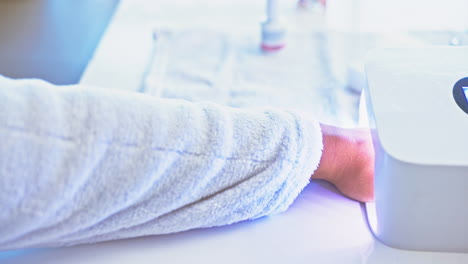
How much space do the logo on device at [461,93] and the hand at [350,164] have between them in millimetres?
116

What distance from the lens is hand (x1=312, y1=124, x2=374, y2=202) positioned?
0.60 m

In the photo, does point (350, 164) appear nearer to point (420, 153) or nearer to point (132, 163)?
point (420, 153)

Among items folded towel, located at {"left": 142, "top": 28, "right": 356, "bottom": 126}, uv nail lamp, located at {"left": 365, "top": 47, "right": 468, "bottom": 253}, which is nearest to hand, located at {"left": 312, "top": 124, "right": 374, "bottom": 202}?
uv nail lamp, located at {"left": 365, "top": 47, "right": 468, "bottom": 253}

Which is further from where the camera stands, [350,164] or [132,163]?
A: [350,164]

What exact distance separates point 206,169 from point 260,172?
6 centimetres

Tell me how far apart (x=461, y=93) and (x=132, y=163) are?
34 cm

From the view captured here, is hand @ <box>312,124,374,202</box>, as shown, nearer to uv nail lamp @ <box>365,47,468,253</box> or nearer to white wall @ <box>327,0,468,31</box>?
uv nail lamp @ <box>365,47,468,253</box>

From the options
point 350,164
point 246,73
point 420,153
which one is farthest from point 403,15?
point 420,153

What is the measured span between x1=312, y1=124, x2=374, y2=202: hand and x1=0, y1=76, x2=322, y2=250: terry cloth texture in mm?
48

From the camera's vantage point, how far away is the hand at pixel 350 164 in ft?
1.95

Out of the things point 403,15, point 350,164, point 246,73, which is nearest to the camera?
point 350,164

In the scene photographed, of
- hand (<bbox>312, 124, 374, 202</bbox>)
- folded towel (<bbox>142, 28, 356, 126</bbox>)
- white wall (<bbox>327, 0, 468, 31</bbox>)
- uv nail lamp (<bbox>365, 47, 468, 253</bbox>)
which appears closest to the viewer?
uv nail lamp (<bbox>365, 47, 468, 253</bbox>)

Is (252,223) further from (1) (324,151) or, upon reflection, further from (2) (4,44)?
(2) (4,44)

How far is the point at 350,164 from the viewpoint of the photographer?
→ 0.60 m
